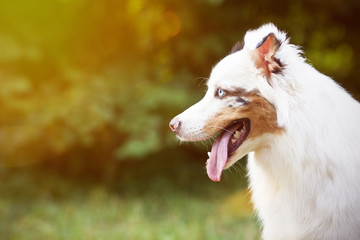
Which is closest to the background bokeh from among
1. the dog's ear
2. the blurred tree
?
the blurred tree

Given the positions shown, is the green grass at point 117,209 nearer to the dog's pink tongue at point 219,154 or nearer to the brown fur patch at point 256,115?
the dog's pink tongue at point 219,154

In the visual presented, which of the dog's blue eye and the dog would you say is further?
the dog's blue eye

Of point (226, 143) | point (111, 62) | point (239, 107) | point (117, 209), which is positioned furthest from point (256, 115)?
point (111, 62)

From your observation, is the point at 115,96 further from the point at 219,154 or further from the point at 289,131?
the point at 289,131

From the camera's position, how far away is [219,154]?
2.57 meters

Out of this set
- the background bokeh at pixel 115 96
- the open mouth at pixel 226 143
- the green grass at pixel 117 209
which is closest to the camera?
the open mouth at pixel 226 143

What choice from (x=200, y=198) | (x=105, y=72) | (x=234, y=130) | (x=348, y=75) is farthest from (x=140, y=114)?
(x=234, y=130)

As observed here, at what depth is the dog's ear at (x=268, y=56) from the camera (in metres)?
2.43

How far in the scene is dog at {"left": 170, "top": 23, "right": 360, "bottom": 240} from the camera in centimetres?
246

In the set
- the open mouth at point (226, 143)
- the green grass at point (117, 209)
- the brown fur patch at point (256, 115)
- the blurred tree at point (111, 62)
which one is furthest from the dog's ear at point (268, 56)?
the blurred tree at point (111, 62)

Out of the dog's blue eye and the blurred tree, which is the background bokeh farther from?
the dog's blue eye

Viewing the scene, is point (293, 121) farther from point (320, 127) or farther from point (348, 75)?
point (348, 75)

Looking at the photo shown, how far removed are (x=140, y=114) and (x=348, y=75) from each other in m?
3.68

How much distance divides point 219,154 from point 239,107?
294 mm
